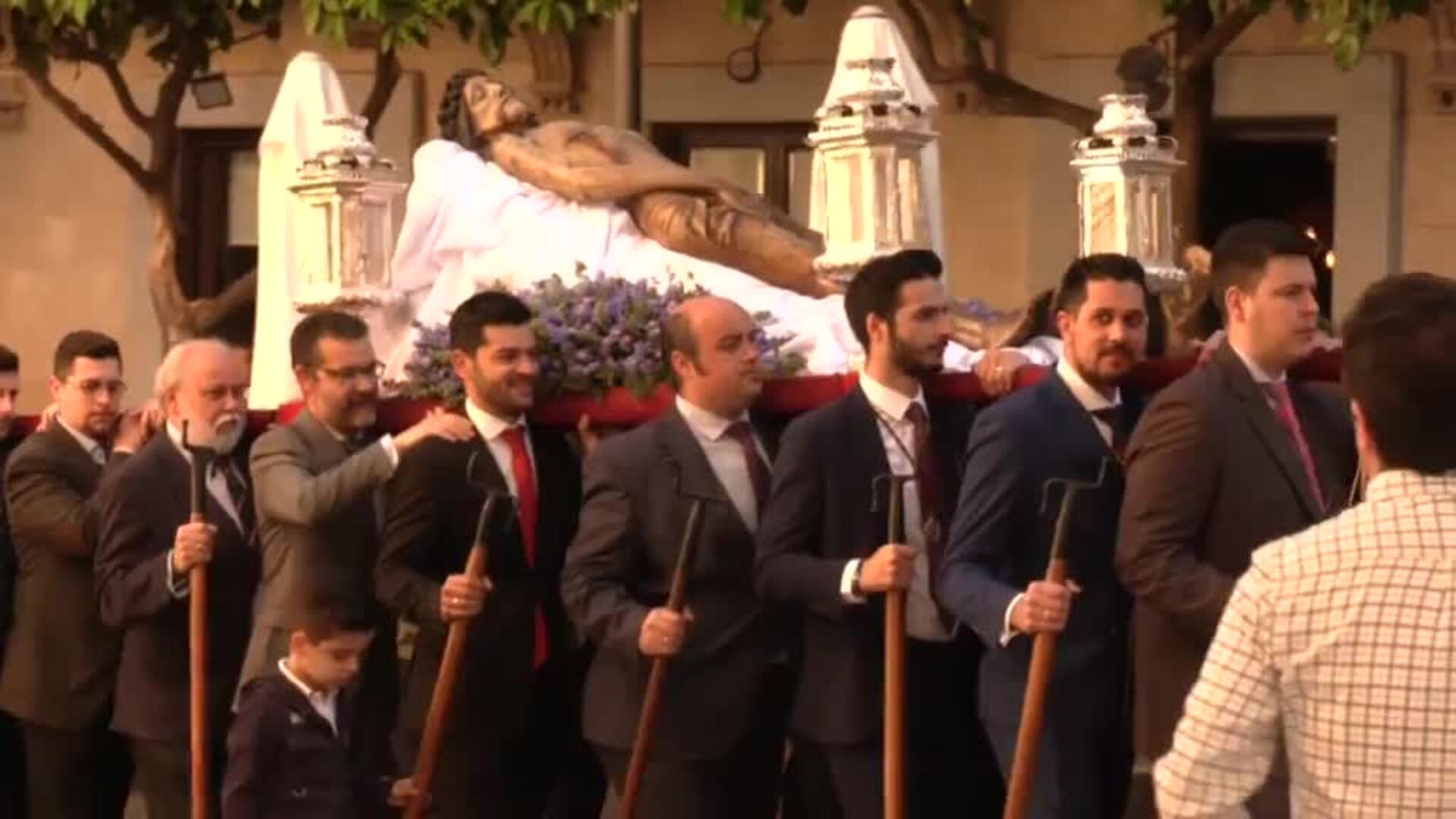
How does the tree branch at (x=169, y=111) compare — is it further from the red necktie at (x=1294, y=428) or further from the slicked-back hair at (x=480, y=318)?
the red necktie at (x=1294, y=428)

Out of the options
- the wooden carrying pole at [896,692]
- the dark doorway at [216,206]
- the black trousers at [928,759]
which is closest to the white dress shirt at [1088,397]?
the wooden carrying pole at [896,692]

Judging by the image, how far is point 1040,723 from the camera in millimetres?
7188

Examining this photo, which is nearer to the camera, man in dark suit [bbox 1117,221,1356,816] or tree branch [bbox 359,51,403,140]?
man in dark suit [bbox 1117,221,1356,816]

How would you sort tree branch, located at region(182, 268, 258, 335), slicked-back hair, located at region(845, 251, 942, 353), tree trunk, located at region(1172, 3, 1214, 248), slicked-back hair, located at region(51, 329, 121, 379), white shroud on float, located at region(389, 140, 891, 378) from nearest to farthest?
slicked-back hair, located at region(845, 251, 942, 353) < slicked-back hair, located at region(51, 329, 121, 379) < white shroud on float, located at region(389, 140, 891, 378) < tree trunk, located at region(1172, 3, 1214, 248) < tree branch, located at region(182, 268, 258, 335)

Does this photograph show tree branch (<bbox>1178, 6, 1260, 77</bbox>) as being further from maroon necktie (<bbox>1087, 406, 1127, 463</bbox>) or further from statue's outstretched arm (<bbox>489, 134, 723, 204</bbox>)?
maroon necktie (<bbox>1087, 406, 1127, 463</bbox>)

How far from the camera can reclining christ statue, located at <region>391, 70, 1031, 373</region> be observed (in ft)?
37.1

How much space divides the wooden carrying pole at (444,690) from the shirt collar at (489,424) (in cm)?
43

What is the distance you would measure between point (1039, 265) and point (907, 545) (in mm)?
11219

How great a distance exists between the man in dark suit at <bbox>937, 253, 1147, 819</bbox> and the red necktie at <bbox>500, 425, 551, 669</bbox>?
1461mm

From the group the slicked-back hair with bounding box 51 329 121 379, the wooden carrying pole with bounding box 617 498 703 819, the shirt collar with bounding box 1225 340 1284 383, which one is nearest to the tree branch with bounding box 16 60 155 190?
the slicked-back hair with bounding box 51 329 121 379

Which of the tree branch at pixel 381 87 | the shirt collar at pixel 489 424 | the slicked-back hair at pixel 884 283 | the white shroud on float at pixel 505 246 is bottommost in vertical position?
the shirt collar at pixel 489 424

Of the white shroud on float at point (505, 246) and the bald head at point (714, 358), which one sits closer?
the bald head at point (714, 358)

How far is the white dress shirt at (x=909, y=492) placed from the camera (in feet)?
26.8

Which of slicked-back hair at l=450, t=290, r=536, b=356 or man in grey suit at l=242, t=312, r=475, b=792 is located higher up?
slicked-back hair at l=450, t=290, r=536, b=356
